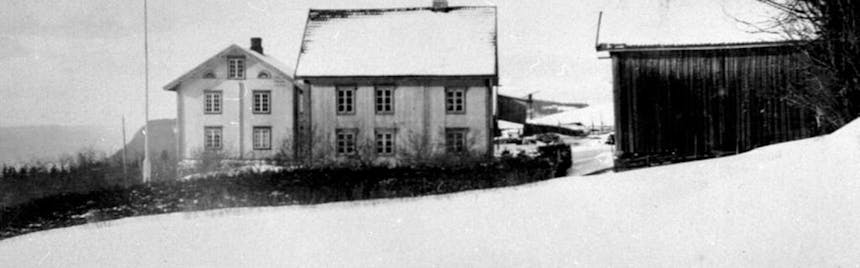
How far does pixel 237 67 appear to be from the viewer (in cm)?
2436

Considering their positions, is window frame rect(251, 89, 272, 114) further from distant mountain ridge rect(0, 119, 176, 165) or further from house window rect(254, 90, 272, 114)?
distant mountain ridge rect(0, 119, 176, 165)

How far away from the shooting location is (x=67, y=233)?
10.9m

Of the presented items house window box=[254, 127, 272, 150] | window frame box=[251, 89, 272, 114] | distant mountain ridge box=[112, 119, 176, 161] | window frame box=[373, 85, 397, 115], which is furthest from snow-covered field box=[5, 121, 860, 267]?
window frame box=[251, 89, 272, 114]

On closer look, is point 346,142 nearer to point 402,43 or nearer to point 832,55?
point 402,43

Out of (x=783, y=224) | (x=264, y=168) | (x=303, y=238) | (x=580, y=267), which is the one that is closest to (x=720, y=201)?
(x=783, y=224)

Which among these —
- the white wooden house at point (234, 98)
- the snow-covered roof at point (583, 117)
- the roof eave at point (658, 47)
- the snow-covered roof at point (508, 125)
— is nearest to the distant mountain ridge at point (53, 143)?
the white wooden house at point (234, 98)

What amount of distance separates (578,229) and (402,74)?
525 inches

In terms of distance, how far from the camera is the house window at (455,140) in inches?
752

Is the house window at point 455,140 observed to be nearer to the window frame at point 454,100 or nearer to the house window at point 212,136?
the window frame at point 454,100

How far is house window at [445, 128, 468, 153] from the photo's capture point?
19.1m

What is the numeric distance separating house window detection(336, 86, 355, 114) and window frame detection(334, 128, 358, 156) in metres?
1.00

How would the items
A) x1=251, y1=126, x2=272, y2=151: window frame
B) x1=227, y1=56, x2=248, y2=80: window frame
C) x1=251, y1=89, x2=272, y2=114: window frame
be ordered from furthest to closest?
x1=227, y1=56, x2=248, y2=80: window frame < x1=251, y1=89, x2=272, y2=114: window frame < x1=251, y1=126, x2=272, y2=151: window frame

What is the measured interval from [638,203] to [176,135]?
54.6ft

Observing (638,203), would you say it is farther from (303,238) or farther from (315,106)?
(315,106)
